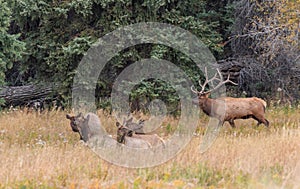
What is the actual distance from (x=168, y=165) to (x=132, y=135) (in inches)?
66.0

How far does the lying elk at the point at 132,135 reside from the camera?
900 centimetres

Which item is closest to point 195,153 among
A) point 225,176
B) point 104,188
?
Answer: point 225,176

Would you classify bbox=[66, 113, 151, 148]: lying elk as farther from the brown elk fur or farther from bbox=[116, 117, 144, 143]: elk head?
the brown elk fur

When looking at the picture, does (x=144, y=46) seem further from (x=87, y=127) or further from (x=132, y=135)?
(x=132, y=135)

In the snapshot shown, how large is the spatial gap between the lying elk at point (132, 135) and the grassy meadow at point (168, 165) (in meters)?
0.54

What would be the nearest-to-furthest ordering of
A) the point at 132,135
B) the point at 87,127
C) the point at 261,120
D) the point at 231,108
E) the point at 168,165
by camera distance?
the point at 168,165, the point at 132,135, the point at 87,127, the point at 231,108, the point at 261,120

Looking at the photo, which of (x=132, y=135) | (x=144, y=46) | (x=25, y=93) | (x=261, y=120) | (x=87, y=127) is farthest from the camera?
(x=25, y=93)

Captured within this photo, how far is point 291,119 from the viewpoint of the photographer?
42.7 ft

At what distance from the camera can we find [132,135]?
30.1 feet

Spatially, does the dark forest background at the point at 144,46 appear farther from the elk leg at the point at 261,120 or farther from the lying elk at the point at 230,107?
the elk leg at the point at 261,120

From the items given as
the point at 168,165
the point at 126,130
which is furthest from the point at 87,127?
the point at 168,165

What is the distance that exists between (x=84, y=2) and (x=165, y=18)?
235cm

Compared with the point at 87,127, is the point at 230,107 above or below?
above

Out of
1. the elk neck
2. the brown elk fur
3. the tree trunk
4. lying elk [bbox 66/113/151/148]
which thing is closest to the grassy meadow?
lying elk [bbox 66/113/151/148]
